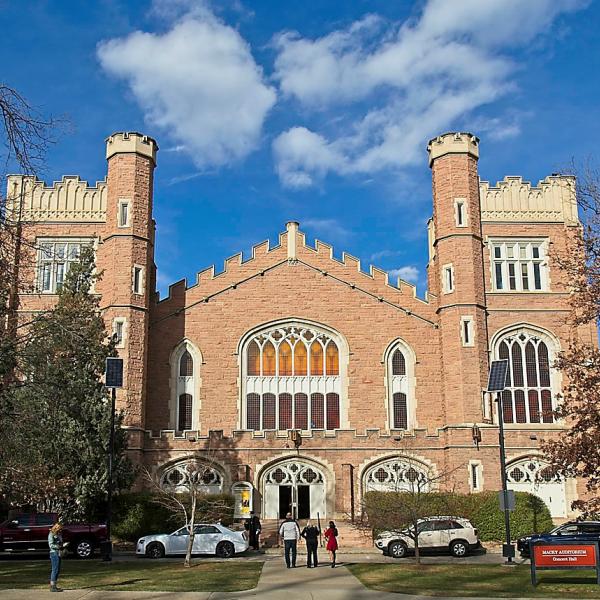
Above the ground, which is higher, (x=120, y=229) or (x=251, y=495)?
(x=120, y=229)

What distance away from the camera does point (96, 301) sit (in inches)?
1328

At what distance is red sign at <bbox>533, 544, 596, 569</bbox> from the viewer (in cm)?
1777

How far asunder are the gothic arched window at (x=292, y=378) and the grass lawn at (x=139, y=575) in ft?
40.5

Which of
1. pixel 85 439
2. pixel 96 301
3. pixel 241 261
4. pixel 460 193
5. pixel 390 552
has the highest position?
pixel 460 193

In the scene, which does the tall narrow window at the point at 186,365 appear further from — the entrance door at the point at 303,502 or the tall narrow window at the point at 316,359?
the entrance door at the point at 303,502

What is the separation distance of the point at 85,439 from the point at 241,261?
12164 millimetres

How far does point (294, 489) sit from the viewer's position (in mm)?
33188

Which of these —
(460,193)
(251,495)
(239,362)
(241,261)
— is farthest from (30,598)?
(460,193)

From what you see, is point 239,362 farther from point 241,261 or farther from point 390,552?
point 390,552

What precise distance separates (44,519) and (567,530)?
16947 millimetres

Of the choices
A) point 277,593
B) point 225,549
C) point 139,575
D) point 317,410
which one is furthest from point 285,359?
point 277,593

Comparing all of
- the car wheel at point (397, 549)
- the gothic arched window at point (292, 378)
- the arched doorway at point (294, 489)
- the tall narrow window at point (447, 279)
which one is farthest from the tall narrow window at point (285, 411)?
the car wheel at point (397, 549)

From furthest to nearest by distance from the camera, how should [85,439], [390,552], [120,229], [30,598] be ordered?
[120,229] → [85,439] → [390,552] → [30,598]

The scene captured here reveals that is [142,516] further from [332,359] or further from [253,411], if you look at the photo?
[332,359]
